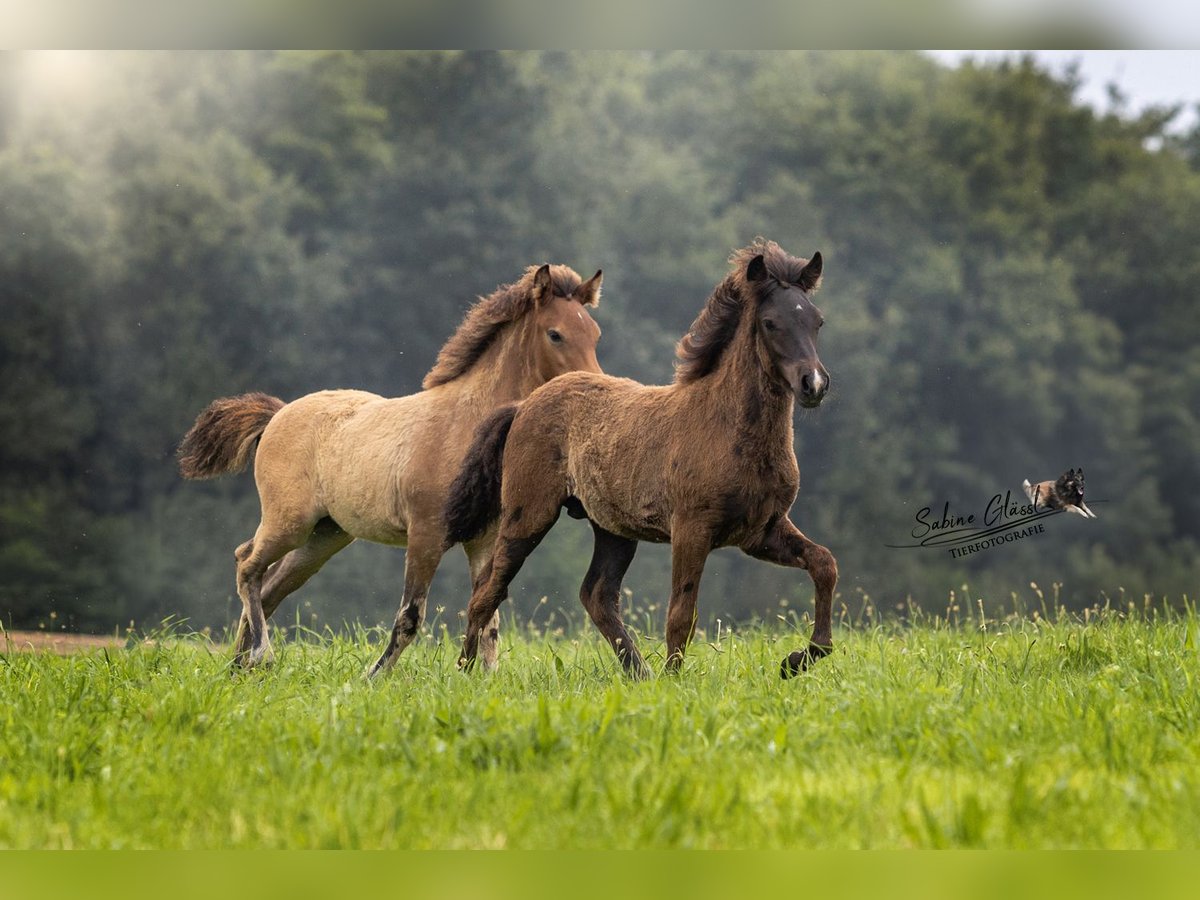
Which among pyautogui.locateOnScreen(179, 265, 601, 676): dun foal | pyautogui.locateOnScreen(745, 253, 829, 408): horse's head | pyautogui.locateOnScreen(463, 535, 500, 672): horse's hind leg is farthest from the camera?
pyautogui.locateOnScreen(179, 265, 601, 676): dun foal

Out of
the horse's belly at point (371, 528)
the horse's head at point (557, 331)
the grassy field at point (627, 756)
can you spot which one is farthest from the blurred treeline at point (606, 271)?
the grassy field at point (627, 756)

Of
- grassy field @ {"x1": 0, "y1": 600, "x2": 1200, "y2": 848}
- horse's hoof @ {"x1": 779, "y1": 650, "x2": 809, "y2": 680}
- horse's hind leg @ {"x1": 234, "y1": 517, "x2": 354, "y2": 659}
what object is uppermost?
horse's hind leg @ {"x1": 234, "y1": 517, "x2": 354, "y2": 659}

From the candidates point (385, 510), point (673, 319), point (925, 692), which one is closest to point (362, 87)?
point (673, 319)

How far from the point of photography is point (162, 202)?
807 inches

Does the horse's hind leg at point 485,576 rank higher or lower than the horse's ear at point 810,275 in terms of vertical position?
lower

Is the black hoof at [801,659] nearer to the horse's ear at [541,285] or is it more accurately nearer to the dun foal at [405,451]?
the dun foal at [405,451]

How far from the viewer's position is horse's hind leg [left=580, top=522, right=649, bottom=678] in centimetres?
658

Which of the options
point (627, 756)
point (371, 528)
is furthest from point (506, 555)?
point (627, 756)

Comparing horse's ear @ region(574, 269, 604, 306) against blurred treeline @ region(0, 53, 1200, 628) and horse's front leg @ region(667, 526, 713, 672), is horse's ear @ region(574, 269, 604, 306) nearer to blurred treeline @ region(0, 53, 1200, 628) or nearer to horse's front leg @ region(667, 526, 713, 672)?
horse's front leg @ region(667, 526, 713, 672)

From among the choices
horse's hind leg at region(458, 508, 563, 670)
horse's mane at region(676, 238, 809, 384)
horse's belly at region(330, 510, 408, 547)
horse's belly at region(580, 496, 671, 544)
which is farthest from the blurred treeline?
horse's mane at region(676, 238, 809, 384)

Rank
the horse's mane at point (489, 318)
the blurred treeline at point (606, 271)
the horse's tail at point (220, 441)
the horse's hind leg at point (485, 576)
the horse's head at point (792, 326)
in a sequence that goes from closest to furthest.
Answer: the horse's head at point (792, 326) → the horse's hind leg at point (485, 576) → the horse's mane at point (489, 318) → the horse's tail at point (220, 441) → the blurred treeline at point (606, 271)

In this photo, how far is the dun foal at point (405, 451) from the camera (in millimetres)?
7496

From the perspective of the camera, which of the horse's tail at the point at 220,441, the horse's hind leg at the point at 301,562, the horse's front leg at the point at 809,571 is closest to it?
the horse's front leg at the point at 809,571

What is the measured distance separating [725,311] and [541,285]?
1.76 m
